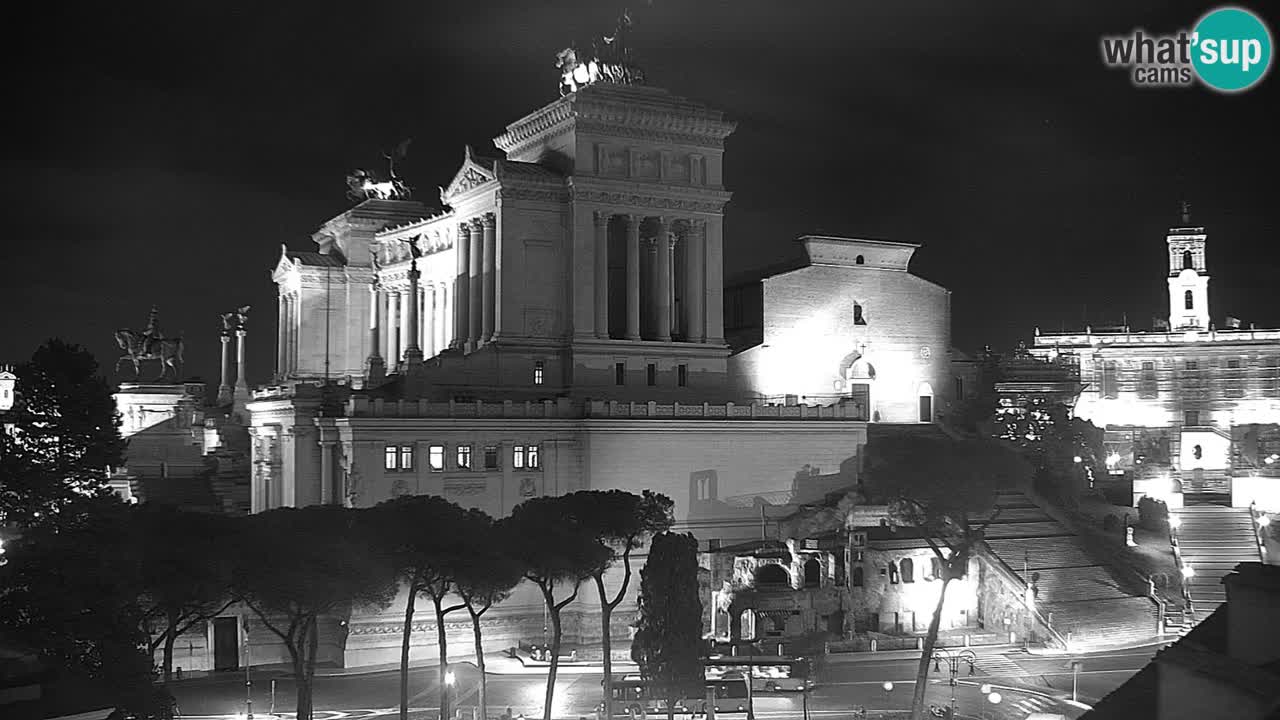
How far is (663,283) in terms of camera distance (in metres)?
81.1

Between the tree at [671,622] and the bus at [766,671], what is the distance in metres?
1.55

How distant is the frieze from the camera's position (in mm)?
78438

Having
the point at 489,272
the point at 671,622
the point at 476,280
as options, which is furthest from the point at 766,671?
the point at 476,280

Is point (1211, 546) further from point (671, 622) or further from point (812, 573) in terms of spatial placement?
point (671, 622)

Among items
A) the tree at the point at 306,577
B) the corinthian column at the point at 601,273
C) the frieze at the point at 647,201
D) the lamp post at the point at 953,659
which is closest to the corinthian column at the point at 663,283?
the frieze at the point at 647,201

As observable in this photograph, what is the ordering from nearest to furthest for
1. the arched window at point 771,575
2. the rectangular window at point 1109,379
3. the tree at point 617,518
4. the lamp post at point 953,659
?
1. the tree at point 617,518
2. the lamp post at point 953,659
3. the arched window at point 771,575
4. the rectangular window at point 1109,379

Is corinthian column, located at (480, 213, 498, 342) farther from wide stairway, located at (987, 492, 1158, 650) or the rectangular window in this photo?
the rectangular window

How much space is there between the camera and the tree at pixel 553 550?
5491cm

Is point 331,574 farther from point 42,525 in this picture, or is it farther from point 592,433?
point 592,433

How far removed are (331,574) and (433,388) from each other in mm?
26708

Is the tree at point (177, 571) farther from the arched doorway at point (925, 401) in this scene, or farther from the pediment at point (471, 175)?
the arched doorway at point (925, 401)

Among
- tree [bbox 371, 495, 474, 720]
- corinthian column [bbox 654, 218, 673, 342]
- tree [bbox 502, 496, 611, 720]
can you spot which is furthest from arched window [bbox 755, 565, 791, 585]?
tree [bbox 371, 495, 474, 720]

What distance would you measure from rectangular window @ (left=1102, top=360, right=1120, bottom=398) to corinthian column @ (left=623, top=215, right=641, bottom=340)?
6849 centimetres

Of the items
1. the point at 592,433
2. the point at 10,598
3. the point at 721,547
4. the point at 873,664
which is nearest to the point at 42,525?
the point at 10,598
